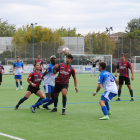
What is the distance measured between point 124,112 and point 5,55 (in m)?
42.1

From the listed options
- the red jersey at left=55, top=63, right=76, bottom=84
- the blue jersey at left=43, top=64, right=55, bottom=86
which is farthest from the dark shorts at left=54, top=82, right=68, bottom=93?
the blue jersey at left=43, top=64, right=55, bottom=86

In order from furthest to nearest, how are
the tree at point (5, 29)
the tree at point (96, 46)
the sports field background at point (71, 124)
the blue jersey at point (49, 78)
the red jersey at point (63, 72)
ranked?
the tree at point (5, 29) → the tree at point (96, 46) → the blue jersey at point (49, 78) → the red jersey at point (63, 72) → the sports field background at point (71, 124)

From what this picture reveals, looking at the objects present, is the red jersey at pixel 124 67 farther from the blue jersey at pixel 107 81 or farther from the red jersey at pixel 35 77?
the blue jersey at pixel 107 81

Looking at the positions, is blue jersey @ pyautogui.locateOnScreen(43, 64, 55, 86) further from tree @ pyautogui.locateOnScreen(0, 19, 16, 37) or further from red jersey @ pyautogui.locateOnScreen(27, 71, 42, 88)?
tree @ pyautogui.locateOnScreen(0, 19, 16, 37)

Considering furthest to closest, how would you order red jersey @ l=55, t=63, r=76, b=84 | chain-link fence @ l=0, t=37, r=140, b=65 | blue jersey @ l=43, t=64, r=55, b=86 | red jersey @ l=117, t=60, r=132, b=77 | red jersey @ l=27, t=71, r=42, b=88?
chain-link fence @ l=0, t=37, r=140, b=65 → red jersey @ l=117, t=60, r=132, b=77 → blue jersey @ l=43, t=64, r=55, b=86 → red jersey @ l=27, t=71, r=42, b=88 → red jersey @ l=55, t=63, r=76, b=84

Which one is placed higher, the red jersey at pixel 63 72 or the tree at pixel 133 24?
the tree at pixel 133 24

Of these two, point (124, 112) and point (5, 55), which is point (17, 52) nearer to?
point (5, 55)

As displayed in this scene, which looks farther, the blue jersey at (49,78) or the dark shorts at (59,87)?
the blue jersey at (49,78)

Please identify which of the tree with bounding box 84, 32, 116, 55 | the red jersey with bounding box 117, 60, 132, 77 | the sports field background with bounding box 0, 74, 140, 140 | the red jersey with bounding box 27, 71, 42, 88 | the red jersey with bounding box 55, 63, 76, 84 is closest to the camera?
the sports field background with bounding box 0, 74, 140, 140

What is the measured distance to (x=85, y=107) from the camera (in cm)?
1027

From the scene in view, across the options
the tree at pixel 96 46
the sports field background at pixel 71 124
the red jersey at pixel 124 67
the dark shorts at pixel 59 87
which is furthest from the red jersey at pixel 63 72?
the tree at pixel 96 46

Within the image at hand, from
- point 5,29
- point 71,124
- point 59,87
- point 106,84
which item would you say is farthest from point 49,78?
point 5,29

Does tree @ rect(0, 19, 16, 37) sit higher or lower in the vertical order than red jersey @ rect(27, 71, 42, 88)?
higher

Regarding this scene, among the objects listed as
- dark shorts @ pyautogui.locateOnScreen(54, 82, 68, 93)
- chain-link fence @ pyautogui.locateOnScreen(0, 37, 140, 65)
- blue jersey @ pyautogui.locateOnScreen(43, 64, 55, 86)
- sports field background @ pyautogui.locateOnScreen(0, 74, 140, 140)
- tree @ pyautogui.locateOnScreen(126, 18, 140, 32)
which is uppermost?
tree @ pyautogui.locateOnScreen(126, 18, 140, 32)
